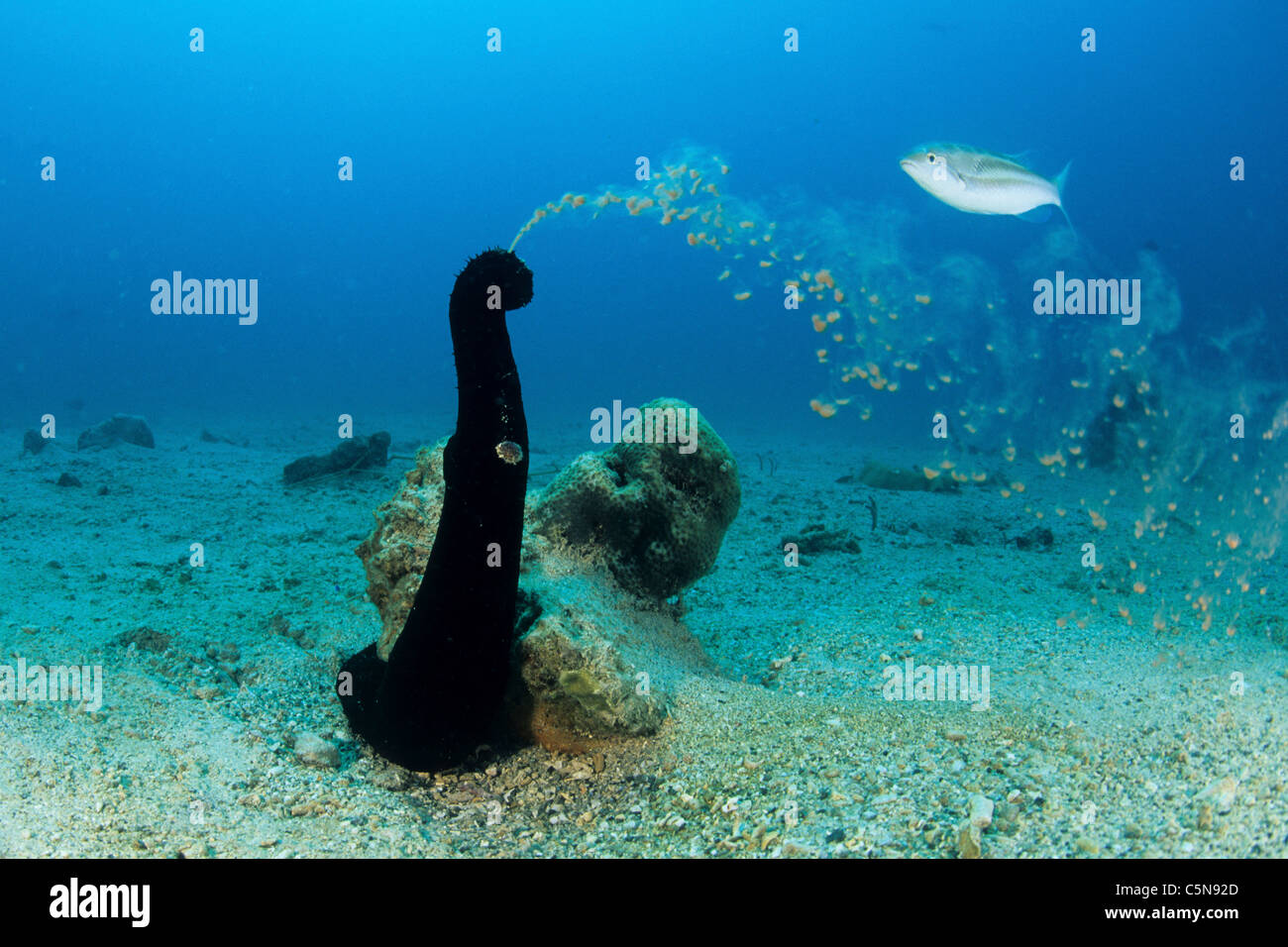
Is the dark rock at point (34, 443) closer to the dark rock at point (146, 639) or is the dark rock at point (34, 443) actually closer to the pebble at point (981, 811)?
the dark rock at point (146, 639)

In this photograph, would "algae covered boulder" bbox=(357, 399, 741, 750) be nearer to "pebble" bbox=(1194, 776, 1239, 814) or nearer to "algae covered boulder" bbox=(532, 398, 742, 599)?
"algae covered boulder" bbox=(532, 398, 742, 599)

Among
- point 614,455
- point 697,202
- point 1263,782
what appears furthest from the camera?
point 697,202

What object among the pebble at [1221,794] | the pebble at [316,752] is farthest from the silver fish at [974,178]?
the pebble at [316,752]

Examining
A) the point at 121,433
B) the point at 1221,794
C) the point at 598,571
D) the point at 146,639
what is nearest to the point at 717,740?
the point at 598,571

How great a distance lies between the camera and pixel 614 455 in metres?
5.28

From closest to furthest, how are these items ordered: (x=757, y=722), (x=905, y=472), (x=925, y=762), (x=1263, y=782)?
(x=1263, y=782) → (x=925, y=762) → (x=757, y=722) → (x=905, y=472)

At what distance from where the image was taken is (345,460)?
11789mm

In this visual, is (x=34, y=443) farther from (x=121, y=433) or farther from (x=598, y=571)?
(x=598, y=571)

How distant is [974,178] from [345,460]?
33.7ft
